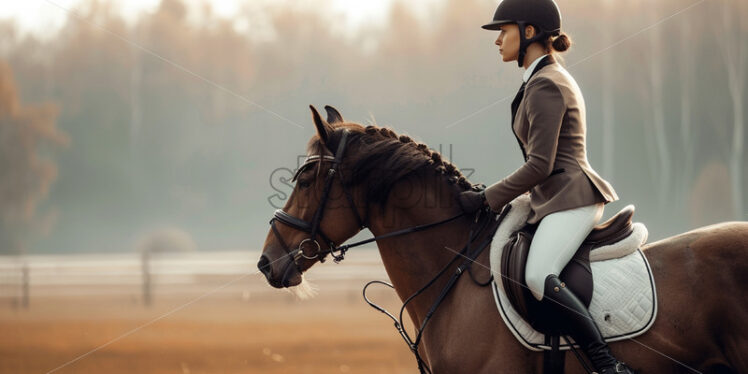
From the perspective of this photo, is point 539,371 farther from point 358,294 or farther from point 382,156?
point 358,294

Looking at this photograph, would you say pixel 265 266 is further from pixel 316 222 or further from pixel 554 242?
pixel 554 242

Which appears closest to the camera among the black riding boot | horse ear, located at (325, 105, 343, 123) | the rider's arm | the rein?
the black riding boot

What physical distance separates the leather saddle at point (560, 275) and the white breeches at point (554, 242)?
5cm

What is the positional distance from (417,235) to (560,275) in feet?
2.95

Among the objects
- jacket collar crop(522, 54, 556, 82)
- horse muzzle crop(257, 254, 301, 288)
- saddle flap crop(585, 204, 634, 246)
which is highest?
jacket collar crop(522, 54, 556, 82)

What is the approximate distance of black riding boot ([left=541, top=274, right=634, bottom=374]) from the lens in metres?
3.41

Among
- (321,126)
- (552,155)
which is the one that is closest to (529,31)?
(552,155)

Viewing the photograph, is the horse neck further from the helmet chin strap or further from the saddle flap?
the helmet chin strap

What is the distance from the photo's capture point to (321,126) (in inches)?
153

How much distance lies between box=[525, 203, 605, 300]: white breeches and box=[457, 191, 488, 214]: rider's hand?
42cm

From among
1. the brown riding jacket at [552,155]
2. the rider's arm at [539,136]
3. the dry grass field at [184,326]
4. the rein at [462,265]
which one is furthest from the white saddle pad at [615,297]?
the dry grass field at [184,326]

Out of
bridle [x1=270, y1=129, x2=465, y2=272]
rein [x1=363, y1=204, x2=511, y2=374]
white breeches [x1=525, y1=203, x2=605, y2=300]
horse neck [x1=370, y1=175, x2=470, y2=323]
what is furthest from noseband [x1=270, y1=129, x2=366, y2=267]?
white breeches [x1=525, y1=203, x2=605, y2=300]

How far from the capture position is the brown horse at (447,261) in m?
3.45

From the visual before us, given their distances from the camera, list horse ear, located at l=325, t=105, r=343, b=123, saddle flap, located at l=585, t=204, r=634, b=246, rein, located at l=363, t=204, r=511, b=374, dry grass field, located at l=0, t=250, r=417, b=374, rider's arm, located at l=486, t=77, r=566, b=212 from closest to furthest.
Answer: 1. rider's arm, located at l=486, t=77, r=566, b=212
2. saddle flap, located at l=585, t=204, r=634, b=246
3. rein, located at l=363, t=204, r=511, b=374
4. horse ear, located at l=325, t=105, r=343, b=123
5. dry grass field, located at l=0, t=250, r=417, b=374
